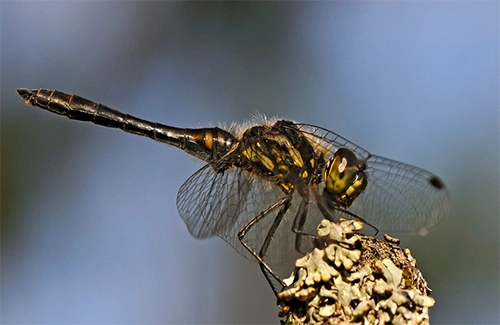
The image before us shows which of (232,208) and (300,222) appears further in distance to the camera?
(232,208)

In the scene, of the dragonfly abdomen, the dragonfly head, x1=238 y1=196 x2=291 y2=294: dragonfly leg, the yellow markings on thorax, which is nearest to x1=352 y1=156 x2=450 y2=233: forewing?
the dragonfly head

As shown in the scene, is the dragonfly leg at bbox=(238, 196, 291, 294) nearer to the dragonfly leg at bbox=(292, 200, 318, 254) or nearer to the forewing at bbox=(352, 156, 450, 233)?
the dragonfly leg at bbox=(292, 200, 318, 254)

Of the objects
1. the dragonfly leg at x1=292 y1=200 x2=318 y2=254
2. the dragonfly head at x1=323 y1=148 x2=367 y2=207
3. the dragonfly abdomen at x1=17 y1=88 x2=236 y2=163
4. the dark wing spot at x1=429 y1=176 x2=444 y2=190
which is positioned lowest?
the dragonfly leg at x1=292 y1=200 x2=318 y2=254

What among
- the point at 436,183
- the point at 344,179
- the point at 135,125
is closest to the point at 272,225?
the point at 344,179

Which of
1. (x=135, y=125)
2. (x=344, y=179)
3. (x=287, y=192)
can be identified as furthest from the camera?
(x=135, y=125)

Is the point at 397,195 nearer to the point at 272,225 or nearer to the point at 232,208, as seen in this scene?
the point at 272,225

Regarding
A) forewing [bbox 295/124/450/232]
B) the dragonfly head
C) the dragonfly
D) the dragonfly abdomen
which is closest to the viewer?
the dragonfly head

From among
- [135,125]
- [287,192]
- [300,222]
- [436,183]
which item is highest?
[135,125]
